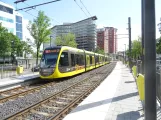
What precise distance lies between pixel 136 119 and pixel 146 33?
3.65 metres

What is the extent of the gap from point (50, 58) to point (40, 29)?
977 inches

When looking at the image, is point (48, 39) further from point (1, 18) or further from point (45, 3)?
point (1, 18)

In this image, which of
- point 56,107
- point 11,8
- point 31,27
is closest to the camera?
point 56,107

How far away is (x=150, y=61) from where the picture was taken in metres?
4.30

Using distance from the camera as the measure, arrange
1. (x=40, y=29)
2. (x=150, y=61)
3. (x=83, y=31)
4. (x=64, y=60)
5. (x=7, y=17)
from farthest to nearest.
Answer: (x=83, y=31)
(x=7, y=17)
(x=40, y=29)
(x=64, y=60)
(x=150, y=61)

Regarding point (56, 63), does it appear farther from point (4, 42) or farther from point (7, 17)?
point (7, 17)

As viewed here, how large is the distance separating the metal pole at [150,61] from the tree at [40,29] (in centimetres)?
4000

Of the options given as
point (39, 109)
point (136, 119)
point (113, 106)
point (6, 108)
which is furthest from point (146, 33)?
point (6, 108)

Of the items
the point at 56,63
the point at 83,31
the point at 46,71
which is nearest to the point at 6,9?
the point at 83,31

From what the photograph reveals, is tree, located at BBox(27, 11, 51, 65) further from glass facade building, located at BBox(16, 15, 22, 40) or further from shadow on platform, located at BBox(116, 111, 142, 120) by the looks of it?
glass facade building, located at BBox(16, 15, 22, 40)

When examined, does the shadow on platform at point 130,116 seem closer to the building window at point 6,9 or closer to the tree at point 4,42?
the tree at point 4,42

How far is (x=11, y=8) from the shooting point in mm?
80500

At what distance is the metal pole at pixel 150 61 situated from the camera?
431 centimetres

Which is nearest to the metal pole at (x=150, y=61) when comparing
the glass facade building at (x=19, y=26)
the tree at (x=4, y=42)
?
the tree at (x=4, y=42)
